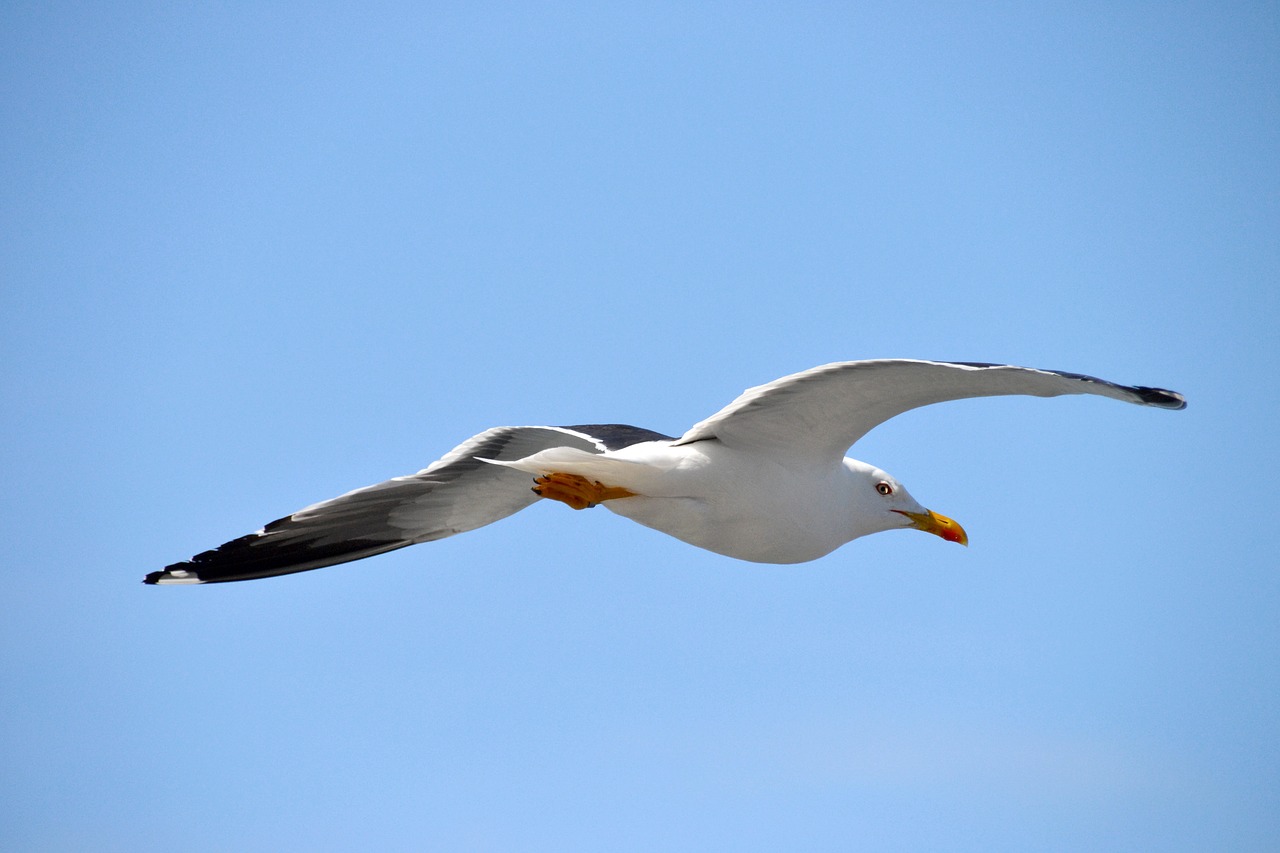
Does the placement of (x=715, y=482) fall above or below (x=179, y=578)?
above

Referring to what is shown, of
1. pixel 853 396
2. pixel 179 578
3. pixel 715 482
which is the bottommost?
pixel 179 578

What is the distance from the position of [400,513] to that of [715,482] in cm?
216

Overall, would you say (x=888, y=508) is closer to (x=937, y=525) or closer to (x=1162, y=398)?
(x=937, y=525)

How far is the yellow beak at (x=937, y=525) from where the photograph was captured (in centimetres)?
662

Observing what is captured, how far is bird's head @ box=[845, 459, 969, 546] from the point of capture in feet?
21.0

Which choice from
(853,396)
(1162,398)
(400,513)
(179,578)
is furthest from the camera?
(400,513)

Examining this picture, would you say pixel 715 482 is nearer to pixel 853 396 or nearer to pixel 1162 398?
pixel 853 396

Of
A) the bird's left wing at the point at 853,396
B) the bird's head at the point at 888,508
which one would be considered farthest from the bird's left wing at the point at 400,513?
the bird's head at the point at 888,508

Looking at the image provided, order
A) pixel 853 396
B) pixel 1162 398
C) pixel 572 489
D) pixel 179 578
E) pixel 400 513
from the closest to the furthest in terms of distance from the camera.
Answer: pixel 1162 398
pixel 853 396
pixel 572 489
pixel 179 578
pixel 400 513

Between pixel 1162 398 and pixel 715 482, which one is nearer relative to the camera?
pixel 1162 398

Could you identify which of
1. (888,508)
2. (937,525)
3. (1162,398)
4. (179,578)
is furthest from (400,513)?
(1162,398)

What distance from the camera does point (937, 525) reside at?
21.8ft

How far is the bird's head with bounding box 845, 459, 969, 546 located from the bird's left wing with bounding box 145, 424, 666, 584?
1167 millimetres

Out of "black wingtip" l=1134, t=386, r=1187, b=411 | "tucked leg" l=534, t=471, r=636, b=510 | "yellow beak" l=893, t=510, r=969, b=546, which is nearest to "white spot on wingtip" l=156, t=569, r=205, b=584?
"tucked leg" l=534, t=471, r=636, b=510
